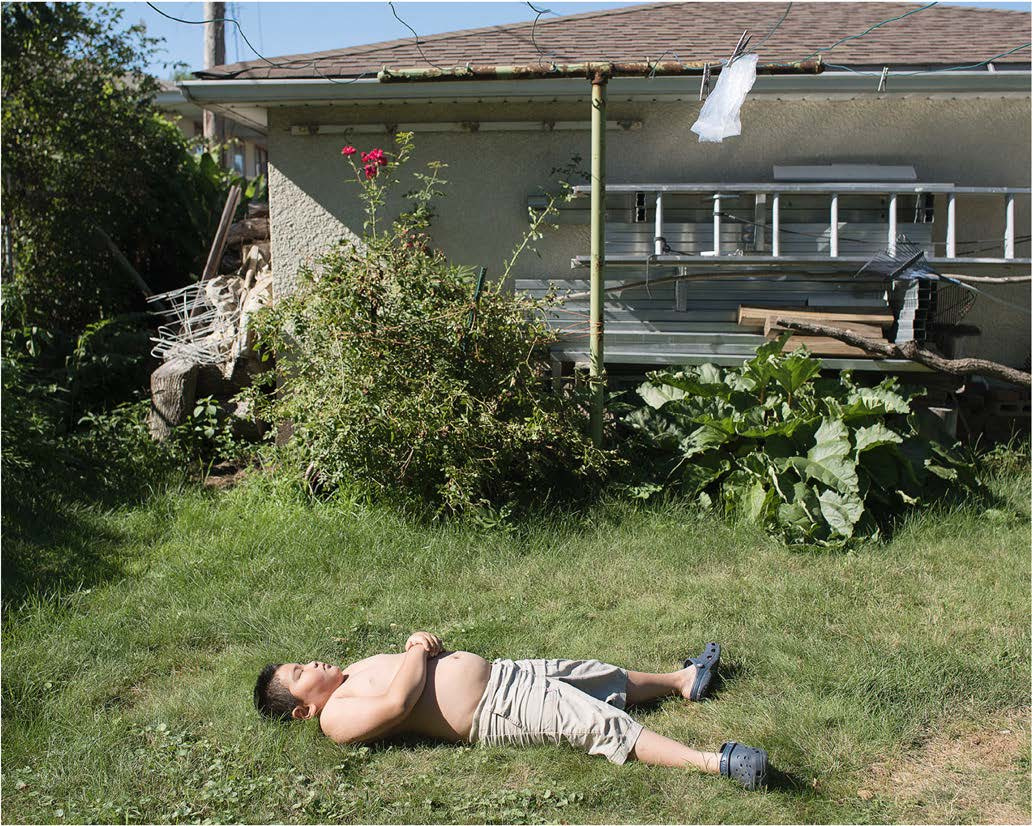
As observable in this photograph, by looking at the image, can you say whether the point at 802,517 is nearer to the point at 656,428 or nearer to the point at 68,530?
the point at 656,428

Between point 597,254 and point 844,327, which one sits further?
point 844,327

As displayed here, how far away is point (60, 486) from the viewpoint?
6.47 m

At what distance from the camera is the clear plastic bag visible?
495 cm

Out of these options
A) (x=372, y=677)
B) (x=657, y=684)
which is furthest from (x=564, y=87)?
(x=372, y=677)

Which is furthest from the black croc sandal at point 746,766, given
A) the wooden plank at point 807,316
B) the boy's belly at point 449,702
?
the wooden plank at point 807,316

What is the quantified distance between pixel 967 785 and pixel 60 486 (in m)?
5.68

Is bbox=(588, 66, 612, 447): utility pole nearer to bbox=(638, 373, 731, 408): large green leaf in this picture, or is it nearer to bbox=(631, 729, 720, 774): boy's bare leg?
bbox=(638, 373, 731, 408): large green leaf

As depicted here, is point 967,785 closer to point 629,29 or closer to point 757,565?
point 757,565

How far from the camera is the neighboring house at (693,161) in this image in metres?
7.05

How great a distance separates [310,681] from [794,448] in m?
3.34

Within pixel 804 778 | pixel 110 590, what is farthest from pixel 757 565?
pixel 110 590

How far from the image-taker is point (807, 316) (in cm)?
696

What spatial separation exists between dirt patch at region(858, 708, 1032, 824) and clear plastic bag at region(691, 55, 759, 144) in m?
3.03

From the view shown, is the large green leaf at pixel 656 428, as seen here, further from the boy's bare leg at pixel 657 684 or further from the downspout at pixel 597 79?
the boy's bare leg at pixel 657 684
